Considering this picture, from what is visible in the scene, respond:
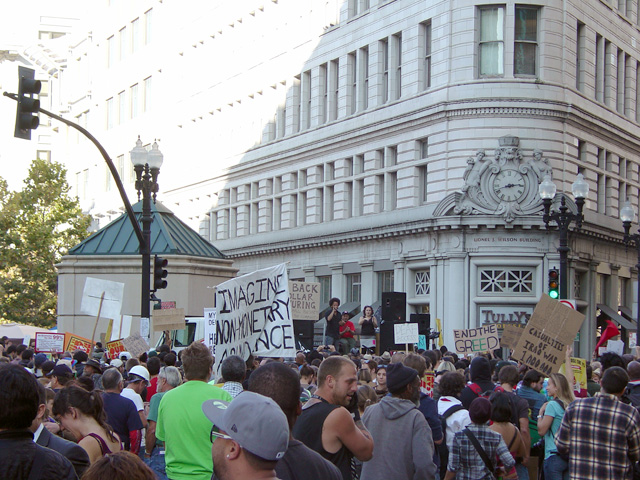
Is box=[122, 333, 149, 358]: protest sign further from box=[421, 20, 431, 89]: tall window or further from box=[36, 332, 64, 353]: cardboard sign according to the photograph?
box=[421, 20, 431, 89]: tall window

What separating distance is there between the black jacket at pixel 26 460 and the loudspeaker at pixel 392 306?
2171 centimetres

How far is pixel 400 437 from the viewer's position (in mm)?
7988

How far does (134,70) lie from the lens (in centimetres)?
6681

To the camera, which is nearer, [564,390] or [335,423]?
[335,423]

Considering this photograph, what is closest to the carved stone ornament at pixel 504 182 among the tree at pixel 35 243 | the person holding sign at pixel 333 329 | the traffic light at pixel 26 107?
the person holding sign at pixel 333 329

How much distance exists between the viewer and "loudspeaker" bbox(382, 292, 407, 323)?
26.8 m

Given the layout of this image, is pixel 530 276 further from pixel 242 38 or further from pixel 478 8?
pixel 242 38

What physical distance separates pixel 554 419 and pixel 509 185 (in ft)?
83.7

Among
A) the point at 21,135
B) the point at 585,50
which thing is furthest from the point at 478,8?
the point at 21,135

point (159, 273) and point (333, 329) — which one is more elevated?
point (159, 273)

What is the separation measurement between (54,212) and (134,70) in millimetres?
18877

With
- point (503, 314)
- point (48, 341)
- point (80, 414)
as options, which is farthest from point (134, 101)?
point (80, 414)

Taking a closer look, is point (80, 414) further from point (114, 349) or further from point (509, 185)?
point (509, 185)

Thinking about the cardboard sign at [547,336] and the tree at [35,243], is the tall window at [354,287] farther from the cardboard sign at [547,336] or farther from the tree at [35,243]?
the cardboard sign at [547,336]
